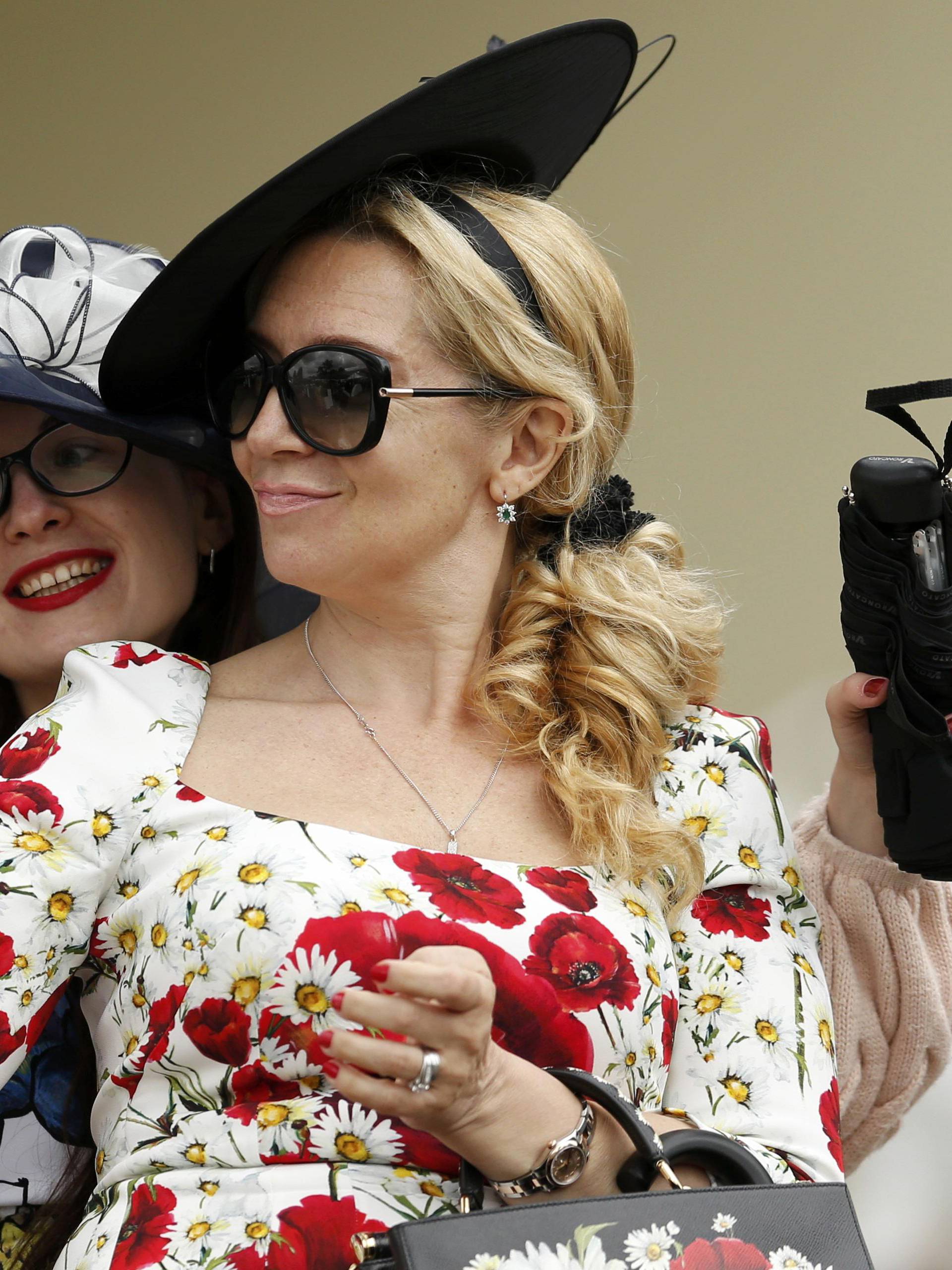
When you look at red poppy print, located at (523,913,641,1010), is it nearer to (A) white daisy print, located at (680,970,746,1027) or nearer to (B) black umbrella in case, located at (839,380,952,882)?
(A) white daisy print, located at (680,970,746,1027)

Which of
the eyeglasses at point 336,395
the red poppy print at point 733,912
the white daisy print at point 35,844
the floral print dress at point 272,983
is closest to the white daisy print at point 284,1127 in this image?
Result: the floral print dress at point 272,983

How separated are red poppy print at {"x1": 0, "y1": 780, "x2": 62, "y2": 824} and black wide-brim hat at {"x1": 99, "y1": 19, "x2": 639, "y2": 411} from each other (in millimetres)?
516

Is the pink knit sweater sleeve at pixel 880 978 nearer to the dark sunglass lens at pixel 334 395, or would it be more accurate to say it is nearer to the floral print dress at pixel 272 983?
the floral print dress at pixel 272 983

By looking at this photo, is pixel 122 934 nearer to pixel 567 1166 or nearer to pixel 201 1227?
pixel 201 1227

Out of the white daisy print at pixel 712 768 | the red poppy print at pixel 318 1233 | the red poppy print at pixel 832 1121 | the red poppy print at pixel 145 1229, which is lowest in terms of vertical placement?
the red poppy print at pixel 145 1229

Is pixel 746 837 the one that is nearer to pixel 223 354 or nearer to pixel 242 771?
pixel 242 771

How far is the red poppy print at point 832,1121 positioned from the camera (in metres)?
1.45

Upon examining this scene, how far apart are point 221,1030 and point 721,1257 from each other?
1.61 ft

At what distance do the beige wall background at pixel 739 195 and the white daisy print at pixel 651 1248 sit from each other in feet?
5.27

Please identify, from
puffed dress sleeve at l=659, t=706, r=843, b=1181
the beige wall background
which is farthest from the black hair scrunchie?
the beige wall background

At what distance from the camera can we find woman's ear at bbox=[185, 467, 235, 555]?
182 centimetres

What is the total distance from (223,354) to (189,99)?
153cm

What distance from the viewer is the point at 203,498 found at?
1.84 metres

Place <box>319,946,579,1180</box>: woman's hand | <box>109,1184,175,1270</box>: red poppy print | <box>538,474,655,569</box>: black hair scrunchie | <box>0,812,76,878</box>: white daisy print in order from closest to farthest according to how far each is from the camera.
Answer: <box>319,946,579,1180</box>: woman's hand → <box>109,1184,175,1270</box>: red poppy print → <box>0,812,76,878</box>: white daisy print → <box>538,474,655,569</box>: black hair scrunchie
